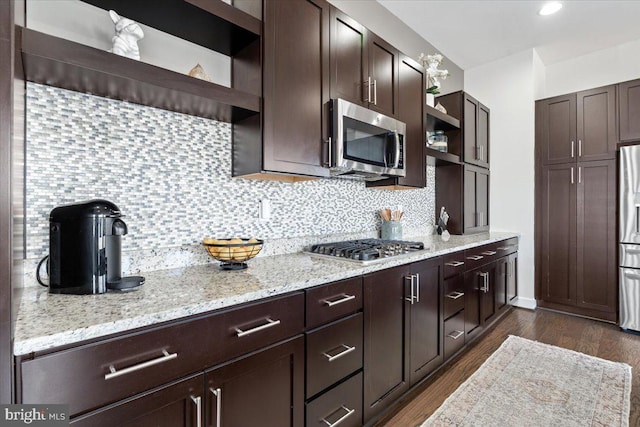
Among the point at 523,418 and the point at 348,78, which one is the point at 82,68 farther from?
the point at 523,418

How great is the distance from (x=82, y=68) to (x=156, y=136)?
44 cm

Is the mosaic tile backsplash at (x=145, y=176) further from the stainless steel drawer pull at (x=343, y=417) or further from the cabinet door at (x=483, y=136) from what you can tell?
the cabinet door at (x=483, y=136)

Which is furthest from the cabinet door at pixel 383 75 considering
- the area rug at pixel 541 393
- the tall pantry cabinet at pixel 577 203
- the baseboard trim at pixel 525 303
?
the baseboard trim at pixel 525 303

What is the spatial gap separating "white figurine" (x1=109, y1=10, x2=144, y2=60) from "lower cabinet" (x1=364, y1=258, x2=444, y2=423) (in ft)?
4.69

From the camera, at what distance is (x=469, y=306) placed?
268 centimetres

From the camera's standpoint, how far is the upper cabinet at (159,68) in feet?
3.56

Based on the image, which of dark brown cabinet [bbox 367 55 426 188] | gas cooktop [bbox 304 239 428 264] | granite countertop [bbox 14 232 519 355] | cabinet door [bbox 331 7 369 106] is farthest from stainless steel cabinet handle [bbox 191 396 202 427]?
dark brown cabinet [bbox 367 55 426 188]

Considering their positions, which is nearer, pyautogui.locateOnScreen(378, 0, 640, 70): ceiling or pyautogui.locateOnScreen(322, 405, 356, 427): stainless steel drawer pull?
pyautogui.locateOnScreen(322, 405, 356, 427): stainless steel drawer pull

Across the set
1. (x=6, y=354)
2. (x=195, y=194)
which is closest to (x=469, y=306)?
(x=195, y=194)

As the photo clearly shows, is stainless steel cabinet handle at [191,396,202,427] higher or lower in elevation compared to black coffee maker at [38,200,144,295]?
lower

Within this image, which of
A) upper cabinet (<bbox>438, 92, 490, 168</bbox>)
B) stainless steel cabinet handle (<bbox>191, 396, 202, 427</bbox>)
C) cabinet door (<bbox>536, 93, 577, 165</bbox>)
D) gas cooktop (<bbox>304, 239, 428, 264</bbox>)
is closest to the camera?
→ stainless steel cabinet handle (<bbox>191, 396, 202, 427</bbox>)

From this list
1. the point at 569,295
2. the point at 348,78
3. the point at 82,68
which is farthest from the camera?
the point at 569,295

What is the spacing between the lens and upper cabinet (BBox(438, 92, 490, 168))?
342 centimetres

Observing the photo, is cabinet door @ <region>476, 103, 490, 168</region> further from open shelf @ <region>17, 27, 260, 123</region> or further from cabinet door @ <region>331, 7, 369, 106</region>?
open shelf @ <region>17, 27, 260, 123</region>
